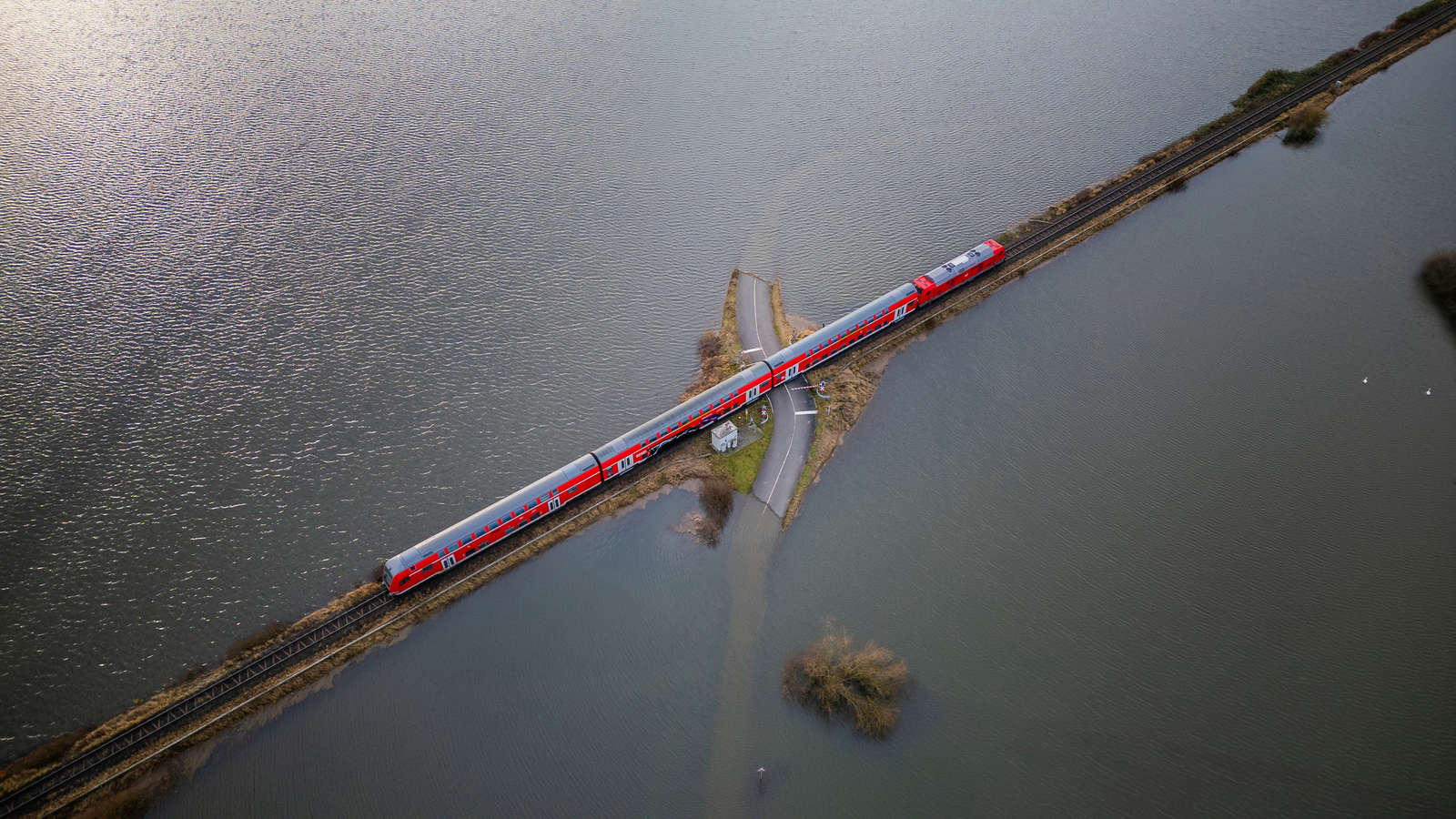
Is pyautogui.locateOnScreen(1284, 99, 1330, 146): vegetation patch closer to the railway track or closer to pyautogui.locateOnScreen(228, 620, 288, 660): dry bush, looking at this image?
the railway track

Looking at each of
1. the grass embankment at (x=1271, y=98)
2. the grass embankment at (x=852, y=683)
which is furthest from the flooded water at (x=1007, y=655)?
the grass embankment at (x=1271, y=98)

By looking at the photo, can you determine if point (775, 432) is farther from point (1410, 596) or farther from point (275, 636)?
point (1410, 596)

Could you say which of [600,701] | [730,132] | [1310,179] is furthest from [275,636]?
[1310,179]

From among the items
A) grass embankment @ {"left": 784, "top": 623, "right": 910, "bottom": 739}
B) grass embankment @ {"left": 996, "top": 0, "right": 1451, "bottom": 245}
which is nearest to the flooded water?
grass embankment @ {"left": 784, "top": 623, "right": 910, "bottom": 739}

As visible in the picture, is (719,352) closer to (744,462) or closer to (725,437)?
(725,437)

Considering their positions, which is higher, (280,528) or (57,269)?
(57,269)

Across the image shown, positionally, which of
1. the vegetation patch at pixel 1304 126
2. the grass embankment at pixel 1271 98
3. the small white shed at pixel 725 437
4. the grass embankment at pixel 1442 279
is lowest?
the grass embankment at pixel 1442 279

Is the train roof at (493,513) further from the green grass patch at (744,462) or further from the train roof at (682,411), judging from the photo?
the green grass patch at (744,462)

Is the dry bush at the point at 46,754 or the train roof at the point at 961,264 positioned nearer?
the dry bush at the point at 46,754
